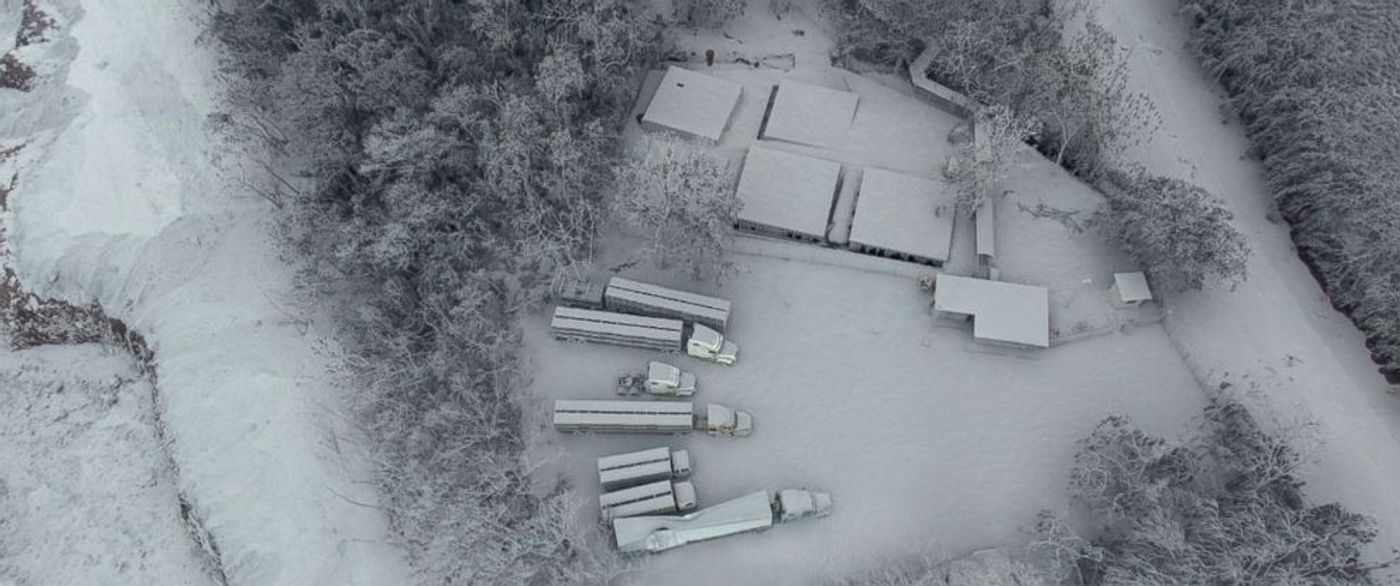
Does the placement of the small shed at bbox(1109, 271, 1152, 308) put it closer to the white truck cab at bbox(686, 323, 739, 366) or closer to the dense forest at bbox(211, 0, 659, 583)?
the white truck cab at bbox(686, 323, 739, 366)

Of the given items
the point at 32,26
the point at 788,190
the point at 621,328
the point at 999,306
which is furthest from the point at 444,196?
the point at 32,26

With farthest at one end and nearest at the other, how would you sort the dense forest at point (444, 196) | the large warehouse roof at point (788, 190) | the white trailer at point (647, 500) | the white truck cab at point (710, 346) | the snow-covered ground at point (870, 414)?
the large warehouse roof at point (788, 190), the white truck cab at point (710, 346), the snow-covered ground at point (870, 414), the white trailer at point (647, 500), the dense forest at point (444, 196)

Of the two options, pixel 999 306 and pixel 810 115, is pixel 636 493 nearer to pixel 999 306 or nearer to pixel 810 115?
pixel 999 306

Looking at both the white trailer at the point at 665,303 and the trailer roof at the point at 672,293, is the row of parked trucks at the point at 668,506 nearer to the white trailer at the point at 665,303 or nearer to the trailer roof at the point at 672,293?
the white trailer at the point at 665,303

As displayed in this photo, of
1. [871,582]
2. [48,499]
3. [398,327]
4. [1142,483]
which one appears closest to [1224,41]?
[1142,483]

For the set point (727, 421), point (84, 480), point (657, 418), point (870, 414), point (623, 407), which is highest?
point (84, 480)

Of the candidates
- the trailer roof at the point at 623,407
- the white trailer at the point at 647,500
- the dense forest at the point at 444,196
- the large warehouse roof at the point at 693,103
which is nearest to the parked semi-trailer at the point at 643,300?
the dense forest at the point at 444,196
